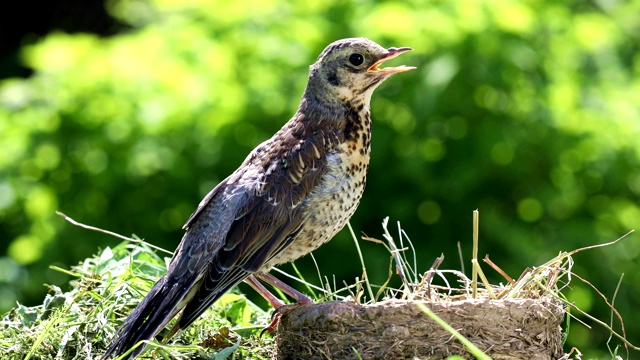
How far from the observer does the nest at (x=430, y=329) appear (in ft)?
10.8

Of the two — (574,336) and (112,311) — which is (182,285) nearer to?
(112,311)

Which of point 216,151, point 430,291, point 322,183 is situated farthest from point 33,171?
point 430,291

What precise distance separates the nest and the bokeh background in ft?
8.39

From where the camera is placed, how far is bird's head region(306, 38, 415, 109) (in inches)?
163

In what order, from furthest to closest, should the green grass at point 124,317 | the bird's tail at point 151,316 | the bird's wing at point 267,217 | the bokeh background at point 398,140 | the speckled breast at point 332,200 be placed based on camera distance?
the bokeh background at point 398,140 → the speckled breast at point 332,200 → the bird's wing at point 267,217 → the green grass at point 124,317 → the bird's tail at point 151,316

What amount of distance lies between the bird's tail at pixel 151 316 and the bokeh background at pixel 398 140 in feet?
7.69

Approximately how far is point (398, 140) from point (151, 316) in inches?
124

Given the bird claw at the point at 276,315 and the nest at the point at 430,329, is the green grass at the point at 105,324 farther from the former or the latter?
the nest at the point at 430,329

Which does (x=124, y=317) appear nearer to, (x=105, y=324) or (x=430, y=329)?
(x=105, y=324)

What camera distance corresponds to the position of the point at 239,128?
654 centimetres


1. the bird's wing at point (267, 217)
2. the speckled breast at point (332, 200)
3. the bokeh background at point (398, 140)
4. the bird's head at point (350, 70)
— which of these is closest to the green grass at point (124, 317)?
the speckled breast at point (332, 200)

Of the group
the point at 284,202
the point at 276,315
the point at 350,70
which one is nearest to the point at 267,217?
the point at 284,202

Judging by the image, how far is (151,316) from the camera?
3617mm

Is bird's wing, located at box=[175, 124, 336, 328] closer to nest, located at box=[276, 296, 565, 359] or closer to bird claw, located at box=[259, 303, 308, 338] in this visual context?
bird claw, located at box=[259, 303, 308, 338]
